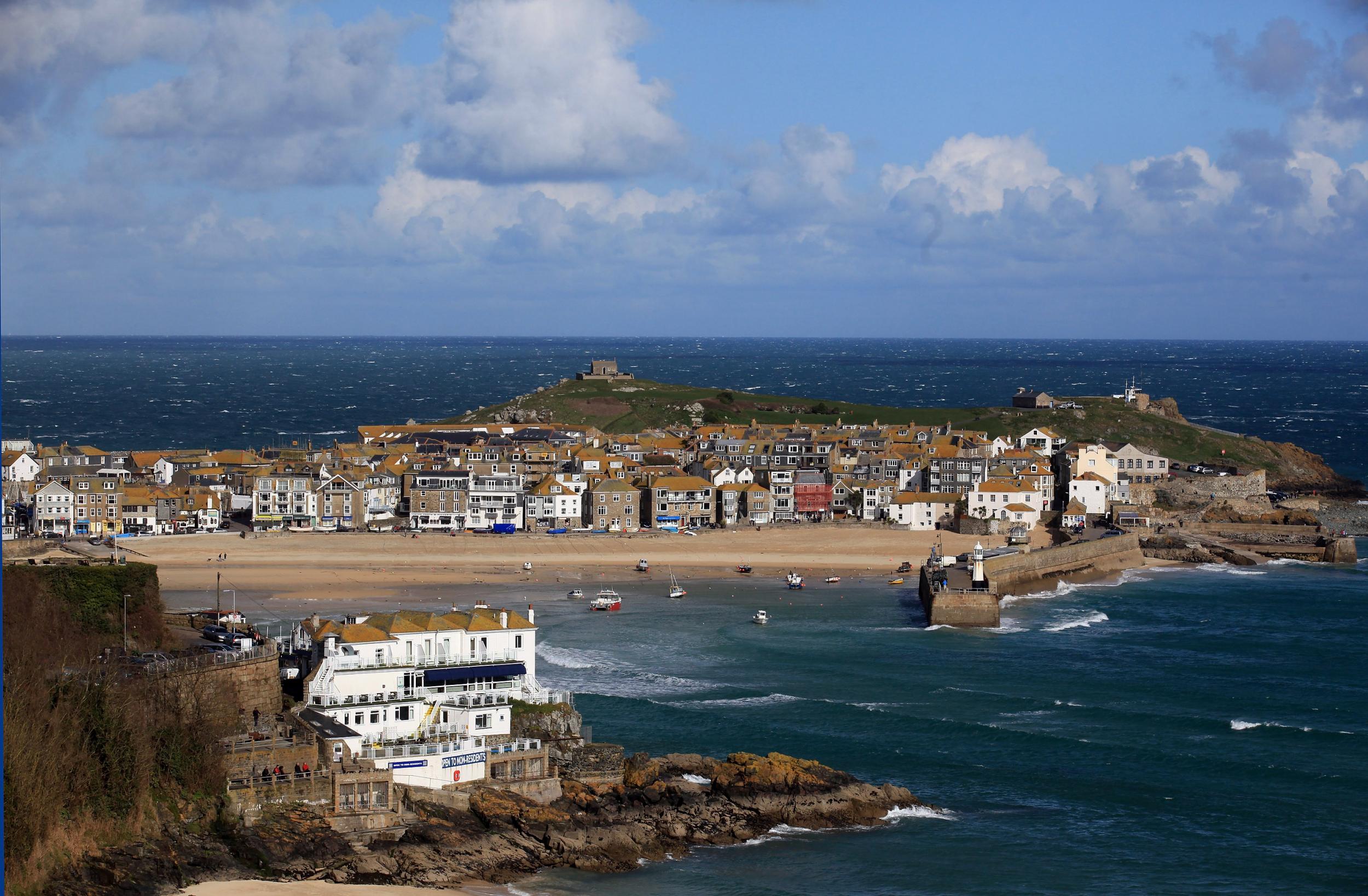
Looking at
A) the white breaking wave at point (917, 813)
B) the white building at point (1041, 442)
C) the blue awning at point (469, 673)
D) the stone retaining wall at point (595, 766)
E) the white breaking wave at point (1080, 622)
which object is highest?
the white building at point (1041, 442)

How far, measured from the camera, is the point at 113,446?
131250mm

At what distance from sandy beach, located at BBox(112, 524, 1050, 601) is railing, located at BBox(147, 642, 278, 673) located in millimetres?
27047

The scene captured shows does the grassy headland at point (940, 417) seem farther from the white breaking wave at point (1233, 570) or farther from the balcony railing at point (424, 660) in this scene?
the balcony railing at point (424, 660)

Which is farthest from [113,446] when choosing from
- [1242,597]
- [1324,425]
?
[1324,425]

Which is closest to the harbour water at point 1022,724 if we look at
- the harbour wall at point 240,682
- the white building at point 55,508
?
the harbour wall at point 240,682

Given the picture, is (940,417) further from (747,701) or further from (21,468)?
(747,701)

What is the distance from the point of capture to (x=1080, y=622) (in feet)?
217

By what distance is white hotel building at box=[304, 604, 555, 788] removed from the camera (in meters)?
36.6

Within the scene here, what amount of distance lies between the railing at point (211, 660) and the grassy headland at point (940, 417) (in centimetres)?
8862

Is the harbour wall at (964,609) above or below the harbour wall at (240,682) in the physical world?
below

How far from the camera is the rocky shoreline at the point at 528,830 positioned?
31688mm

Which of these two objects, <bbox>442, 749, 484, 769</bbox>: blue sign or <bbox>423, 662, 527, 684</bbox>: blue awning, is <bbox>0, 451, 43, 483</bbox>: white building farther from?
<bbox>442, 749, 484, 769</bbox>: blue sign

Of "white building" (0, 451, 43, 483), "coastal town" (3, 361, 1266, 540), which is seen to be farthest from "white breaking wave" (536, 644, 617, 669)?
"white building" (0, 451, 43, 483)

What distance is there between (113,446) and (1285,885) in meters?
115
